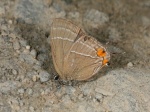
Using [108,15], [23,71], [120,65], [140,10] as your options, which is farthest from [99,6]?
[23,71]

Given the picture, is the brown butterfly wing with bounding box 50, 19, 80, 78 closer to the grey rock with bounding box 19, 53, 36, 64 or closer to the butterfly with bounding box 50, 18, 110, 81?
the butterfly with bounding box 50, 18, 110, 81

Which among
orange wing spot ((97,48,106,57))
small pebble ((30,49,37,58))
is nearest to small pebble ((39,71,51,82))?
small pebble ((30,49,37,58))

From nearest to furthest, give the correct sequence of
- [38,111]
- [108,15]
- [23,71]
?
1. [38,111]
2. [23,71]
3. [108,15]

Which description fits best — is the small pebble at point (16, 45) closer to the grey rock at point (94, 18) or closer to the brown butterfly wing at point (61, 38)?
the brown butterfly wing at point (61, 38)

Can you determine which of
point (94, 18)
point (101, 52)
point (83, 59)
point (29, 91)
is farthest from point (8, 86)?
point (94, 18)

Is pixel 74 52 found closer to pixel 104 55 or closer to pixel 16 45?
pixel 104 55

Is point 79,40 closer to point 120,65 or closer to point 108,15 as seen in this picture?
point 120,65
